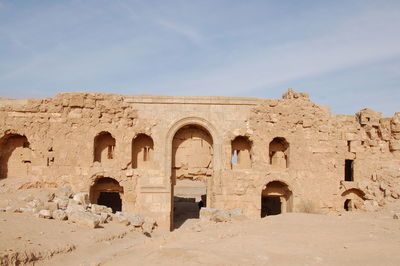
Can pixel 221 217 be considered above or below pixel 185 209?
above

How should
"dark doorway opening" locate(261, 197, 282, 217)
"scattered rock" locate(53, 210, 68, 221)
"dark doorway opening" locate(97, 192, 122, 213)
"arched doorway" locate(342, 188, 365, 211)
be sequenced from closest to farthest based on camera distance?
"scattered rock" locate(53, 210, 68, 221) < "arched doorway" locate(342, 188, 365, 211) < "dark doorway opening" locate(97, 192, 122, 213) < "dark doorway opening" locate(261, 197, 282, 217)

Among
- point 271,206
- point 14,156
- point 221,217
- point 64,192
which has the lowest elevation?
point 271,206

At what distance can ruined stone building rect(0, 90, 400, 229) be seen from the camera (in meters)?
15.7

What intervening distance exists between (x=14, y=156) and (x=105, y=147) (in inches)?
141

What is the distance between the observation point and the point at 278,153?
17.0m

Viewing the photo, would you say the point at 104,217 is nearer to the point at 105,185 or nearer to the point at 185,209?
the point at 105,185

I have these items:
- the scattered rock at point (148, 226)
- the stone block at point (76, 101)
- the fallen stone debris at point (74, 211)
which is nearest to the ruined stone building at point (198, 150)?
the stone block at point (76, 101)

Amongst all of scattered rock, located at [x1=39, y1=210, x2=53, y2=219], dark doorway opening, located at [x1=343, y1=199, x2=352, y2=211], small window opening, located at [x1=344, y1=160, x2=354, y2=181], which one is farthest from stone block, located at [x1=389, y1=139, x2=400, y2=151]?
scattered rock, located at [x1=39, y1=210, x2=53, y2=219]

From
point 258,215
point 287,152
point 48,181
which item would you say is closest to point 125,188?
point 48,181

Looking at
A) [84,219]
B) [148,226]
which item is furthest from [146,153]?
[84,219]

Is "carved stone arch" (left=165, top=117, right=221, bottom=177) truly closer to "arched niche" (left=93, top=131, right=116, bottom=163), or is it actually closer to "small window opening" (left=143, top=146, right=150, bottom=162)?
"small window opening" (left=143, top=146, right=150, bottom=162)

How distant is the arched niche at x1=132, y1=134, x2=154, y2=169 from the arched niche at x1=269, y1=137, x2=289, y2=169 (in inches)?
195

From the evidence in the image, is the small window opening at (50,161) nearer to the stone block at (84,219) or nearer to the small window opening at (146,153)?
the small window opening at (146,153)

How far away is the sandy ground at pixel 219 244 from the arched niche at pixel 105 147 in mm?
5878
